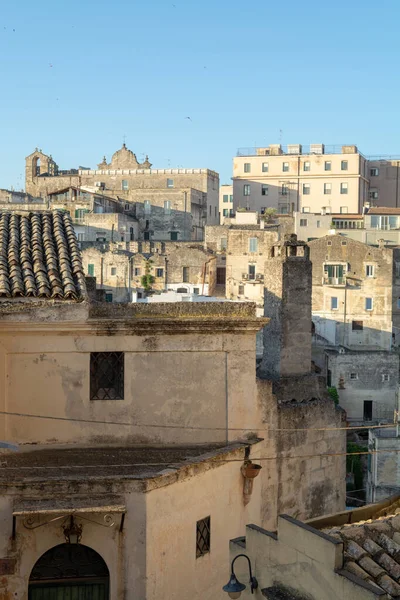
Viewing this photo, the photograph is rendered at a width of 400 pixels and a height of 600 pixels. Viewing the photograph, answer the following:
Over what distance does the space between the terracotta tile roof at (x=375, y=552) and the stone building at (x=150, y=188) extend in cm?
6196

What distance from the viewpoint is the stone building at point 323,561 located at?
7.87 meters

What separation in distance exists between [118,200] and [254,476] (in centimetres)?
5952

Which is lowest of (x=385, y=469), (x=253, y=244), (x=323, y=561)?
(x=385, y=469)

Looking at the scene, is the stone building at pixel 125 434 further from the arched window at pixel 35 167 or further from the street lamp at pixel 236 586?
the arched window at pixel 35 167

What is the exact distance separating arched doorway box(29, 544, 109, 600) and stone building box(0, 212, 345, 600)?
0.06ft

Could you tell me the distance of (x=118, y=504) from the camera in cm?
1172

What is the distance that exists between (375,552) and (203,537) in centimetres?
487

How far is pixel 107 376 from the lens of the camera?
14.0 m

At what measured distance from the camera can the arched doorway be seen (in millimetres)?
12047

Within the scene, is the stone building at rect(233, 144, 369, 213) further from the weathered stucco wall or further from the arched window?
the weathered stucco wall

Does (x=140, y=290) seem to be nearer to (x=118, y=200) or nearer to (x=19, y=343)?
(x=118, y=200)

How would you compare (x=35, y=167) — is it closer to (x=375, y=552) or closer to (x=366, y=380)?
(x=366, y=380)

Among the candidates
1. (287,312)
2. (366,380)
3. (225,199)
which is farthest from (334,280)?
(225,199)

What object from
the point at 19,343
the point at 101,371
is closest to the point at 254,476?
the point at 101,371
